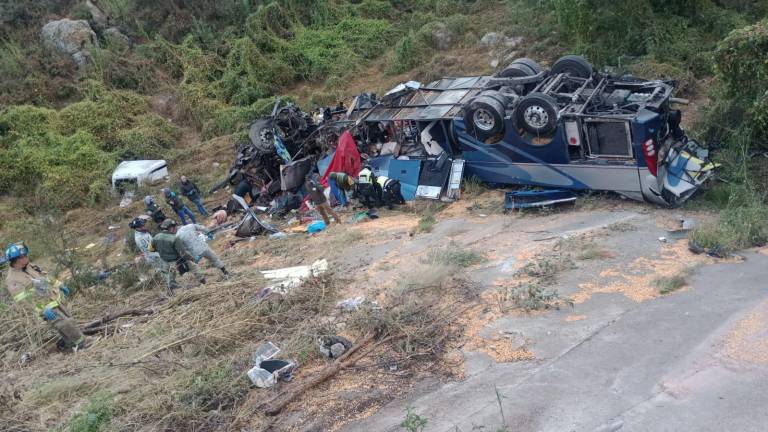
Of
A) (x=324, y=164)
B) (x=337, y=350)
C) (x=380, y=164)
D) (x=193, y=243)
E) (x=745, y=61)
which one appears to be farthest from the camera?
(x=324, y=164)

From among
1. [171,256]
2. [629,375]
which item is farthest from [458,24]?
[629,375]

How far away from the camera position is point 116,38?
77.6 feet

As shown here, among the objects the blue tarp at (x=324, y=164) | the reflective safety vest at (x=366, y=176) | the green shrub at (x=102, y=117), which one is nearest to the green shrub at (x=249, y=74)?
the green shrub at (x=102, y=117)

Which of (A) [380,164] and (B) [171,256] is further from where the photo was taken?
(A) [380,164]

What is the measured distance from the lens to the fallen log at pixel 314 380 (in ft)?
19.3

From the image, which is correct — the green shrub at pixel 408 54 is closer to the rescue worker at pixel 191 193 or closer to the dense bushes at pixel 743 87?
the rescue worker at pixel 191 193

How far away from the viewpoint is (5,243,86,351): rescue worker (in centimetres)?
825

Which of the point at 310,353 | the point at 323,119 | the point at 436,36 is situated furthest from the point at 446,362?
the point at 436,36

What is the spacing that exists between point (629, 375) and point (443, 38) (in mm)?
16311

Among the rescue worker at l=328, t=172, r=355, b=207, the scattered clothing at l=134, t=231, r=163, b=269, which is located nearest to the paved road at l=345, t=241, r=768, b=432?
the rescue worker at l=328, t=172, r=355, b=207

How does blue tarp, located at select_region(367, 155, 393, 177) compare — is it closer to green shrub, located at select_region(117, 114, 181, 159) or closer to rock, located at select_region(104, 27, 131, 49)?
green shrub, located at select_region(117, 114, 181, 159)

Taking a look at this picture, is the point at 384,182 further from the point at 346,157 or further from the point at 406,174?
the point at 346,157

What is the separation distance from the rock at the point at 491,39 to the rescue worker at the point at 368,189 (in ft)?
28.4

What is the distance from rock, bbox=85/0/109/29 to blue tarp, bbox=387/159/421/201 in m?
17.4
